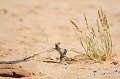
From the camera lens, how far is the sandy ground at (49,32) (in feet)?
17.0

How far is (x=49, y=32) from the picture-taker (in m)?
8.90

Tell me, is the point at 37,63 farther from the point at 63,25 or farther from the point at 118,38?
the point at 63,25

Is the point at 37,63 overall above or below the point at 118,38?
below

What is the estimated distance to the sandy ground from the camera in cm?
517

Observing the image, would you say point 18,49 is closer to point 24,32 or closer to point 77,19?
point 24,32

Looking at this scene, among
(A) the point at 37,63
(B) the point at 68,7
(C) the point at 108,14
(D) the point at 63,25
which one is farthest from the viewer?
(B) the point at 68,7

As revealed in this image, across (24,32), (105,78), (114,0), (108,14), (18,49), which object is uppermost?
(114,0)

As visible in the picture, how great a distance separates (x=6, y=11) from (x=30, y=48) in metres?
4.46

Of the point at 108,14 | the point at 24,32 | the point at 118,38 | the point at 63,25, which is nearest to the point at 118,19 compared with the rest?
the point at 108,14

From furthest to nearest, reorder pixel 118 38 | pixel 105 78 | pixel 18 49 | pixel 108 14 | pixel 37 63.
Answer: pixel 108 14 < pixel 118 38 < pixel 18 49 < pixel 37 63 < pixel 105 78

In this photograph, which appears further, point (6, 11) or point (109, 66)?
point (6, 11)

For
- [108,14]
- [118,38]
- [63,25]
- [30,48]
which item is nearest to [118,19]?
[108,14]

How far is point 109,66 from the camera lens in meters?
5.42

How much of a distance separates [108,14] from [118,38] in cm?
264
